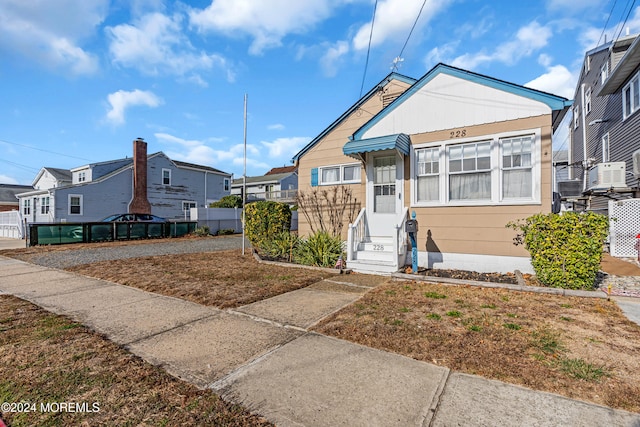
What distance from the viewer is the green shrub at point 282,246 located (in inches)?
361

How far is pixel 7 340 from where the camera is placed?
346cm

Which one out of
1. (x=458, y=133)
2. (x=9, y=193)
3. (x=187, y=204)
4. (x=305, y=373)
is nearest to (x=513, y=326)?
(x=305, y=373)

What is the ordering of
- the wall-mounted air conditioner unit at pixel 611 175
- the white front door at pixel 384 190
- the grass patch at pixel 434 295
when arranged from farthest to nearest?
the wall-mounted air conditioner unit at pixel 611 175 < the white front door at pixel 384 190 < the grass patch at pixel 434 295

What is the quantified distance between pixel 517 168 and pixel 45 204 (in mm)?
29246

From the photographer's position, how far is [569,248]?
5.34 meters

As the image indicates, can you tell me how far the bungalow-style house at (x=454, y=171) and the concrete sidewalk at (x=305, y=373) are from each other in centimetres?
386

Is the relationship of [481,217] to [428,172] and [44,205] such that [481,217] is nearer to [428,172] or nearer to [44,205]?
[428,172]

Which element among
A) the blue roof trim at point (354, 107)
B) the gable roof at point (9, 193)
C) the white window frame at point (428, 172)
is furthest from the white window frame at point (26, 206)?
the white window frame at point (428, 172)

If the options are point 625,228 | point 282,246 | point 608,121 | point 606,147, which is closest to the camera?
point 282,246

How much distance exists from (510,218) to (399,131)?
3453mm

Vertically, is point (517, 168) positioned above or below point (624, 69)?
below

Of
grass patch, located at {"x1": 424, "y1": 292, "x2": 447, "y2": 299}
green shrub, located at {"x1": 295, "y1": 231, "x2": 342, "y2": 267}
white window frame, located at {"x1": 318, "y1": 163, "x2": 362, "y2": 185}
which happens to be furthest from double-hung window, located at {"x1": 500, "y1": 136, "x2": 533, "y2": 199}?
green shrub, located at {"x1": 295, "y1": 231, "x2": 342, "y2": 267}

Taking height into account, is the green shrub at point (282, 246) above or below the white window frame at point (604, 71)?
below

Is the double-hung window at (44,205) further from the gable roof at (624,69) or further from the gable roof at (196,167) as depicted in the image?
the gable roof at (624,69)
